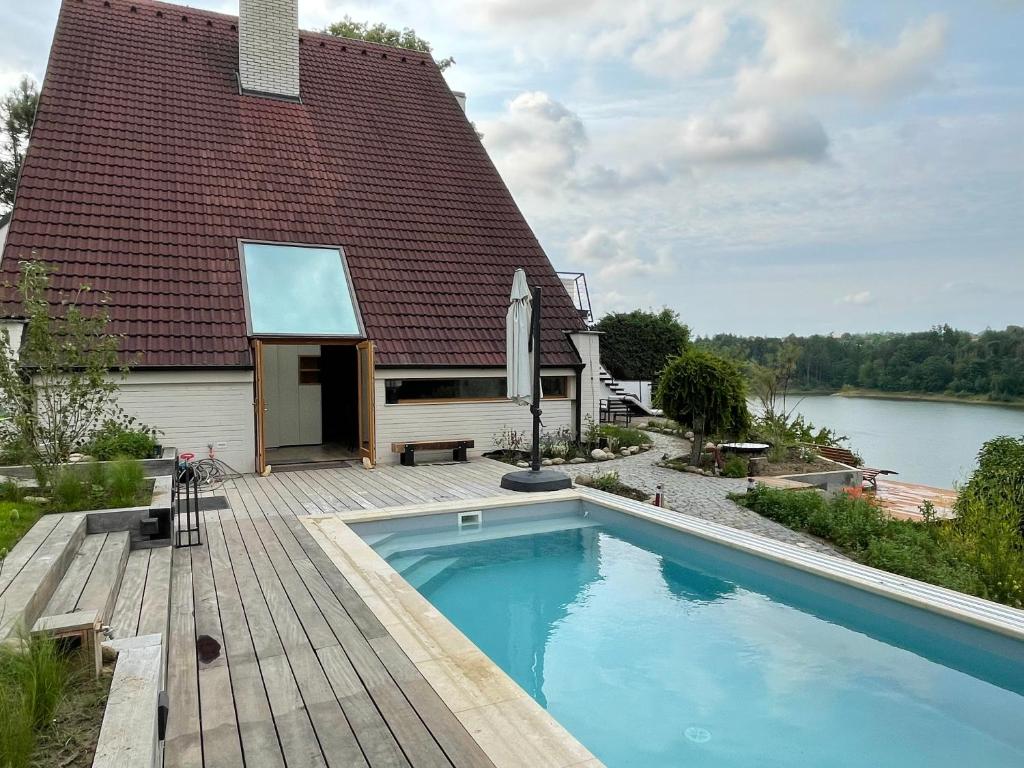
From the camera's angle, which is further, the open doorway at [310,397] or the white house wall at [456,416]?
the open doorway at [310,397]

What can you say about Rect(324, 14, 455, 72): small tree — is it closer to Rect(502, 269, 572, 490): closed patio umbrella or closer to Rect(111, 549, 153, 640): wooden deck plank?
Rect(502, 269, 572, 490): closed patio umbrella

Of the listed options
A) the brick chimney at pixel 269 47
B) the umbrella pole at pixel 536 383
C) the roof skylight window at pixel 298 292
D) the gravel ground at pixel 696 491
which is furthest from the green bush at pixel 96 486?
the brick chimney at pixel 269 47

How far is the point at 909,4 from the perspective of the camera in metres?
9.57

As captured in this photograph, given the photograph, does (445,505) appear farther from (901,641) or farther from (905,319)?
(905,319)

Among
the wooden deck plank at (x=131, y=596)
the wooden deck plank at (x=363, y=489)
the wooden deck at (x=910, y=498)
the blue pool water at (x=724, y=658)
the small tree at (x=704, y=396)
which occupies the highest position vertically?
the small tree at (x=704, y=396)

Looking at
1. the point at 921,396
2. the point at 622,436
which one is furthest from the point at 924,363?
the point at 622,436

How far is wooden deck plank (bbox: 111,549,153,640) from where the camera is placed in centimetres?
353

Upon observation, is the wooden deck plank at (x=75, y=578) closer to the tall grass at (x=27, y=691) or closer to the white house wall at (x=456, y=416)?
the tall grass at (x=27, y=691)

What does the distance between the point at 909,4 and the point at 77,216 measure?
507 inches

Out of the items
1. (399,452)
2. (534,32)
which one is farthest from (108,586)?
(534,32)

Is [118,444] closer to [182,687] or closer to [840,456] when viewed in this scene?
[182,687]

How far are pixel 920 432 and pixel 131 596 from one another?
60.8ft

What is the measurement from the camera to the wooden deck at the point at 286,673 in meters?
2.58

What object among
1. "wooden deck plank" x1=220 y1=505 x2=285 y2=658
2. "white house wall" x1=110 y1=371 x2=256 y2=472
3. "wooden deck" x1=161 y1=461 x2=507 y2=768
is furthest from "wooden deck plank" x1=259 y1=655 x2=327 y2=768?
"white house wall" x1=110 y1=371 x2=256 y2=472
